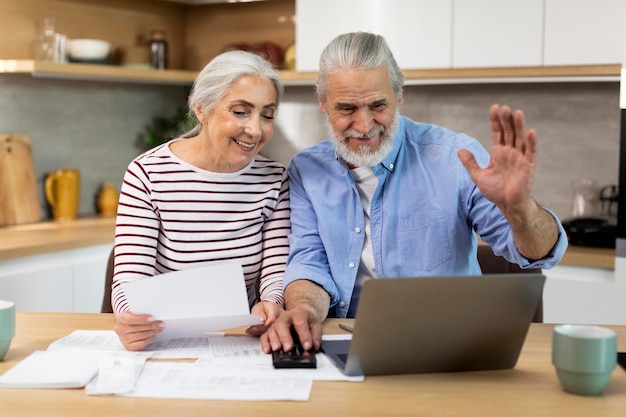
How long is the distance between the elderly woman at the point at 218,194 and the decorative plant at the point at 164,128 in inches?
78.7

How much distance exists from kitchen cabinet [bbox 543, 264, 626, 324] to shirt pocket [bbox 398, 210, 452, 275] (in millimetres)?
1187

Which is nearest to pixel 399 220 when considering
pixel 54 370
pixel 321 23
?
pixel 54 370

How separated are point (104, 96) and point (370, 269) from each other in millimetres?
2371

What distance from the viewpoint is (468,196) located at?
2.07 metres

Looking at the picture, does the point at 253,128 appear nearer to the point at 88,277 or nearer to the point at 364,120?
the point at 364,120

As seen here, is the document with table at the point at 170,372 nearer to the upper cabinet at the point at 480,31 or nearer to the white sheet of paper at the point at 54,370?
the white sheet of paper at the point at 54,370

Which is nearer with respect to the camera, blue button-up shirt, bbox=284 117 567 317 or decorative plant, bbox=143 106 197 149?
blue button-up shirt, bbox=284 117 567 317

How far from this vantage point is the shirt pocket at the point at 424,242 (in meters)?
2.11

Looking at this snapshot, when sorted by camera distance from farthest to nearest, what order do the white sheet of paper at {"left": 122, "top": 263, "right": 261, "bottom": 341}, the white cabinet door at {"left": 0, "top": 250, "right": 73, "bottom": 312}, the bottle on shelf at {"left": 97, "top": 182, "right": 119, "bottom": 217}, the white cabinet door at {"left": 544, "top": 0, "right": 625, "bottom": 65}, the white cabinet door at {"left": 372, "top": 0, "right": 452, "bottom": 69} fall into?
1. the bottle on shelf at {"left": 97, "top": 182, "right": 119, "bottom": 217}
2. the white cabinet door at {"left": 372, "top": 0, "right": 452, "bottom": 69}
3. the white cabinet door at {"left": 544, "top": 0, "right": 625, "bottom": 65}
4. the white cabinet door at {"left": 0, "top": 250, "right": 73, "bottom": 312}
5. the white sheet of paper at {"left": 122, "top": 263, "right": 261, "bottom": 341}

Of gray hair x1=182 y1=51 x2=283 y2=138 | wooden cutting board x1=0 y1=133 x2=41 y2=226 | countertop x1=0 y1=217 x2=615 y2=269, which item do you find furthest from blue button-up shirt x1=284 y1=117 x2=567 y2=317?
wooden cutting board x1=0 y1=133 x2=41 y2=226

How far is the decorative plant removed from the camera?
4.19 metres

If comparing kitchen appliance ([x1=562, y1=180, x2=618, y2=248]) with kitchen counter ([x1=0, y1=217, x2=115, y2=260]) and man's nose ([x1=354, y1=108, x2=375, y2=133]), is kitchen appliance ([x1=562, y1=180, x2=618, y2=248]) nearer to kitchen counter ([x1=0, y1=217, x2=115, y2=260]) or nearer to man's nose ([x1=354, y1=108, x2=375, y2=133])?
man's nose ([x1=354, y1=108, x2=375, y2=133])

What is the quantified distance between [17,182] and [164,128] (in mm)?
964

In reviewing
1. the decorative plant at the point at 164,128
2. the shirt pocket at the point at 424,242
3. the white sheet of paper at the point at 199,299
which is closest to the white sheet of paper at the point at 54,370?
the white sheet of paper at the point at 199,299
